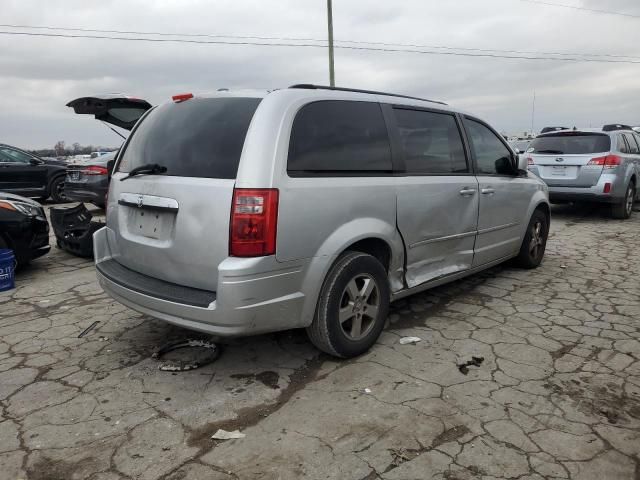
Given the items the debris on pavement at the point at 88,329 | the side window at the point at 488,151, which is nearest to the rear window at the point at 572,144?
the side window at the point at 488,151

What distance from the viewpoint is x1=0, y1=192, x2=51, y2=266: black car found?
533 cm

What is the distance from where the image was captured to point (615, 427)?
254 cm

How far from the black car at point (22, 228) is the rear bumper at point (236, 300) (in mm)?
3195

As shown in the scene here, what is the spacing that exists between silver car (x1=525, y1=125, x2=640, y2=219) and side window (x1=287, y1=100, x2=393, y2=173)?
648 centimetres

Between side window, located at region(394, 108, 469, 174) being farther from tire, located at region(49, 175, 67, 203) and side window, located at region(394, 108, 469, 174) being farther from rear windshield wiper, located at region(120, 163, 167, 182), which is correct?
tire, located at region(49, 175, 67, 203)

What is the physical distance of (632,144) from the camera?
31.3 ft

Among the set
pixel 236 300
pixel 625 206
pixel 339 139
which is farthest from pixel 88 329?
pixel 625 206

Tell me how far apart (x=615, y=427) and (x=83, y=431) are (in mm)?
2766

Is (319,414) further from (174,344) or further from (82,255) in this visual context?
(82,255)

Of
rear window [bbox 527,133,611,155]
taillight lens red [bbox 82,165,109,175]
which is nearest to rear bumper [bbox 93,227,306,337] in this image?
taillight lens red [bbox 82,165,109,175]

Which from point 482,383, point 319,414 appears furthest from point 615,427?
point 319,414

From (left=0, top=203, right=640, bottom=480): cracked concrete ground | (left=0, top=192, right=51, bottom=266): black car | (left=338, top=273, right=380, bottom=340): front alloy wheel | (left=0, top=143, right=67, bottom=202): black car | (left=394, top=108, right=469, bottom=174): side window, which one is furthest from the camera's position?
(left=0, top=143, right=67, bottom=202): black car

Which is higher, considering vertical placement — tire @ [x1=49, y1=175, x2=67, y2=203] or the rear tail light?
the rear tail light

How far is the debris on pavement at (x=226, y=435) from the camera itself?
8.09ft
